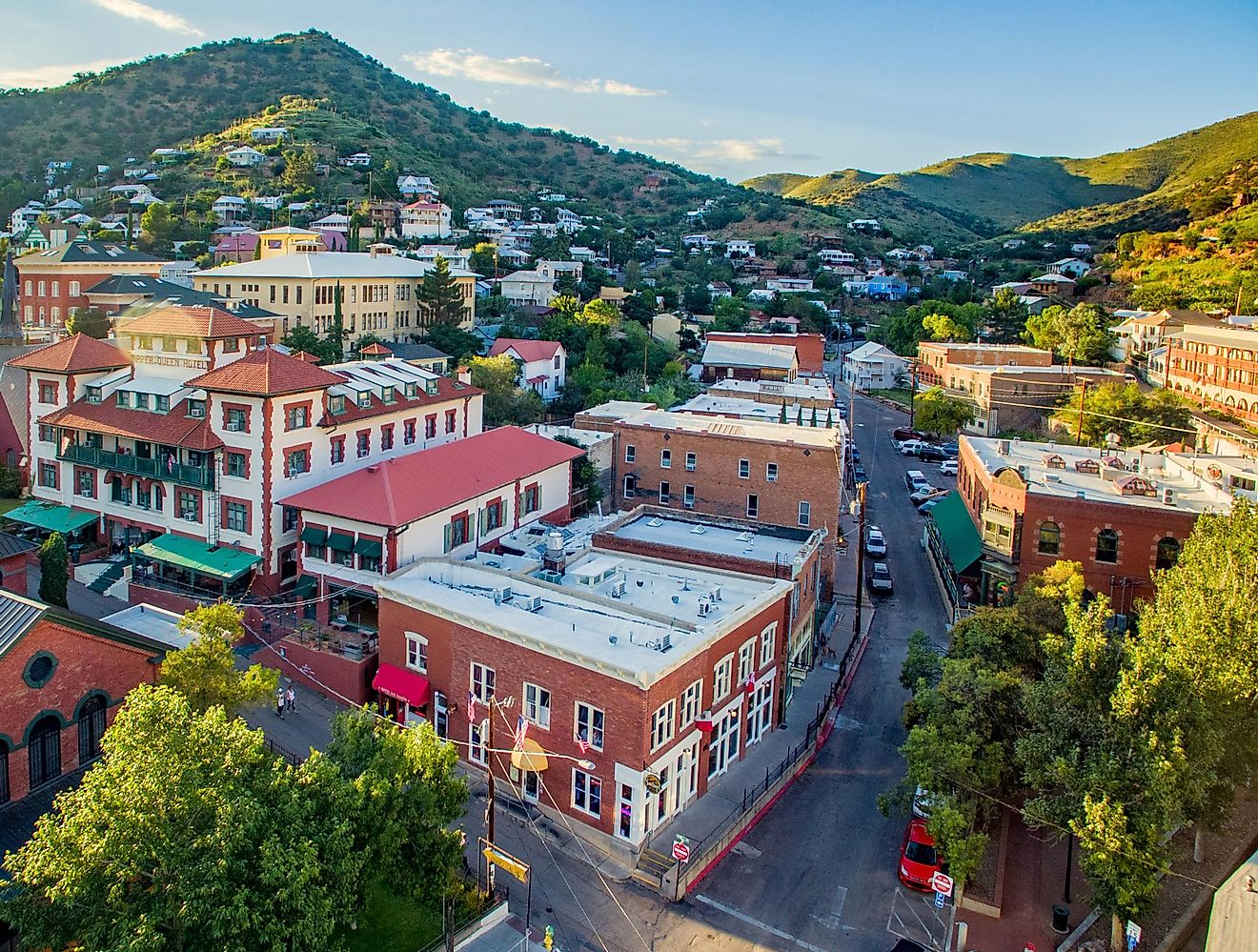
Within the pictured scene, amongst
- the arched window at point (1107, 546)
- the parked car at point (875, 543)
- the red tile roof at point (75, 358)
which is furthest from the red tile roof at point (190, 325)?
the arched window at point (1107, 546)

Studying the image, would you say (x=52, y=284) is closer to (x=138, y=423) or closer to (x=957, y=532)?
(x=138, y=423)

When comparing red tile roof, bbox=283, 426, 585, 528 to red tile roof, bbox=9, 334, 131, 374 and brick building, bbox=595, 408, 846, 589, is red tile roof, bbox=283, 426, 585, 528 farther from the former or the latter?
red tile roof, bbox=9, 334, 131, 374

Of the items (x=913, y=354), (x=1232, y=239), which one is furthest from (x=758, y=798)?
(x=1232, y=239)

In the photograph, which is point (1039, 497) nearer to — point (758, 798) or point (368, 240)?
point (758, 798)

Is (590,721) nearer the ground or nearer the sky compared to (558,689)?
nearer the ground

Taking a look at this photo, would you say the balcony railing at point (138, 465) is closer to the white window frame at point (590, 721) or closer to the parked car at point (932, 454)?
the white window frame at point (590, 721)

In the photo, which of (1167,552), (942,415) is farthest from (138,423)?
(942,415)
